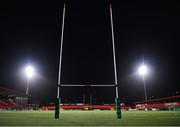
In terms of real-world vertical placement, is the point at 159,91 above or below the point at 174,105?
above

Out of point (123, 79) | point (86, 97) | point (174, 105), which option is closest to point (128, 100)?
point (123, 79)

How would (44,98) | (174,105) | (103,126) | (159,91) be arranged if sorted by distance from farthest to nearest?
(44,98)
(159,91)
(174,105)
(103,126)

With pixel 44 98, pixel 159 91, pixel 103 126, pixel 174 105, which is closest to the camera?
A: pixel 103 126

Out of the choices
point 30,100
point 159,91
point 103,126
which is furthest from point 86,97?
point 103,126

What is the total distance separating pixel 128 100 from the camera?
3834 cm

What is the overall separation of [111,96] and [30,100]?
52.4ft

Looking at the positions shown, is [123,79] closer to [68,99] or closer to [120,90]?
[120,90]

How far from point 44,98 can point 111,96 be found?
1376 cm

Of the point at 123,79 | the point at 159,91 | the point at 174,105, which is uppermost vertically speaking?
the point at 123,79

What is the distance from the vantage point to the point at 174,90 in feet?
119

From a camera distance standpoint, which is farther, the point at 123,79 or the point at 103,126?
the point at 123,79

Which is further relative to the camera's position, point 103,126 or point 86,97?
point 86,97

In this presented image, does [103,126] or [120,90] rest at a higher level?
[120,90]

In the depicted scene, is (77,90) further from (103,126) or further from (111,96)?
(103,126)
